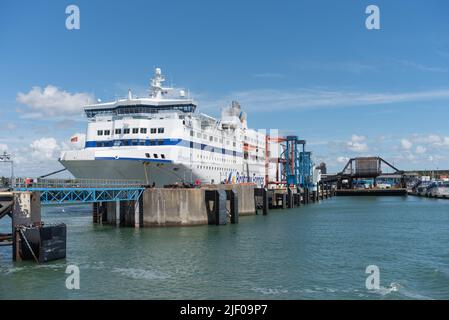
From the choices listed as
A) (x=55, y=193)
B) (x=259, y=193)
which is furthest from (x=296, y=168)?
(x=55, y=193)

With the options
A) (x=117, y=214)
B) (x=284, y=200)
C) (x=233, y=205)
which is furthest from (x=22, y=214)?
(x=284, y=200)

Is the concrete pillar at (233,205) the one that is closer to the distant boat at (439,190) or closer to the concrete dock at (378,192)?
the distant boat at (439,190)

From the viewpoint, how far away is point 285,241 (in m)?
35.3

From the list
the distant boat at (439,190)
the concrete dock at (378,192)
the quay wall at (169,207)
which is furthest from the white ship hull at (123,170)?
the concrete dock at (378,192)

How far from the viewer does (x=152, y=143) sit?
51.4 m

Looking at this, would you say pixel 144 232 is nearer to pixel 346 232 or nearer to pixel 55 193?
pixel 55 193

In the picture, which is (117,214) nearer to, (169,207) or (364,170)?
(169,207)

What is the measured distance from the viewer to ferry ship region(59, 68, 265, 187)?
4809 centimetres

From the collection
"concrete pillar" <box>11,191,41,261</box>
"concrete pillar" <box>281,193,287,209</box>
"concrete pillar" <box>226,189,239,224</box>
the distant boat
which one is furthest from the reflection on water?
the distant boat

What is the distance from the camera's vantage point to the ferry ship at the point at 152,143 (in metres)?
48.1

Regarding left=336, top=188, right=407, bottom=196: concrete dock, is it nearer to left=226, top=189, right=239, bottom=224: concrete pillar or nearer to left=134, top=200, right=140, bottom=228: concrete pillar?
left=226, top=189, right=239, bottom=224: concrete pillar

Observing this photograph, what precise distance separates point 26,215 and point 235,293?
13.4 m

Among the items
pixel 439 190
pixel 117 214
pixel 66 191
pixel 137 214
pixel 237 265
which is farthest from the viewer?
pixel 439 190
